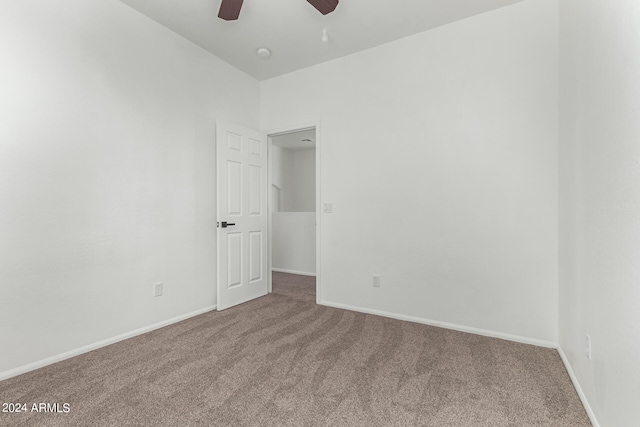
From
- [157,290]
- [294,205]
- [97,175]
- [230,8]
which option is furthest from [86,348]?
[294,205]

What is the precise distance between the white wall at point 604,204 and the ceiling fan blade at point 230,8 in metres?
2.12

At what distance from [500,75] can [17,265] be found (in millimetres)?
3803

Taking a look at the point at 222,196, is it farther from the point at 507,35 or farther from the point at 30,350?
the point at 507,35

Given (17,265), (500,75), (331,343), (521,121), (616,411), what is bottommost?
(331,343)

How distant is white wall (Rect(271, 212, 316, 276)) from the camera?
17.6ft

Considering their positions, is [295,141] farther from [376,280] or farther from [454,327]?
[454,327]

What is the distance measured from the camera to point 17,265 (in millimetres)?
1924

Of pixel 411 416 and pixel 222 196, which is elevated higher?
pixel 222 196

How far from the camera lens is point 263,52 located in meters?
3.15

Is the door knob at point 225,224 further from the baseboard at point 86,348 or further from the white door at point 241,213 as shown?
the baseboard at point 86,348

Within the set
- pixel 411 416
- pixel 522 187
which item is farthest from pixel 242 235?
pixel 522 187

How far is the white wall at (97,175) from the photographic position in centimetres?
193

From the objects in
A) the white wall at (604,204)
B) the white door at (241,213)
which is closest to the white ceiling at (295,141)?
the white door at (241,213)

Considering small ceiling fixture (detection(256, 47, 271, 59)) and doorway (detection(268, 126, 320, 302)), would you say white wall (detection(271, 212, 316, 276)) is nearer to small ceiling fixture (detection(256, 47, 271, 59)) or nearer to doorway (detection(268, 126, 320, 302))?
doorway (detection(268, 126, 320, 302))
